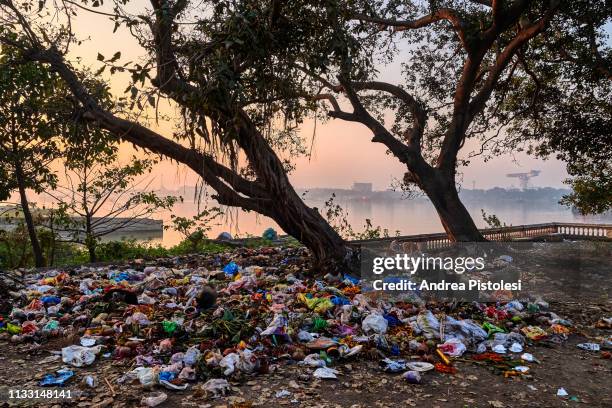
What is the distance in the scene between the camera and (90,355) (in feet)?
12.3

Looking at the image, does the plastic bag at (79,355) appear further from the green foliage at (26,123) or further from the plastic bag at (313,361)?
the green foliage at (26,123)

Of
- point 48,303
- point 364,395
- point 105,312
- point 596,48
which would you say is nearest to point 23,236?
point 48,303

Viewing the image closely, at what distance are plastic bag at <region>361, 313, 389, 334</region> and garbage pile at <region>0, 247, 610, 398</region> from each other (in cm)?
1

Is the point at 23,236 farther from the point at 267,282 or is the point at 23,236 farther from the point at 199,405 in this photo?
the point at 199,405

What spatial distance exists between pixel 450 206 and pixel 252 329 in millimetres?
5558

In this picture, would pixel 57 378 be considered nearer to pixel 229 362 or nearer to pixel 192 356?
pixel 192 356

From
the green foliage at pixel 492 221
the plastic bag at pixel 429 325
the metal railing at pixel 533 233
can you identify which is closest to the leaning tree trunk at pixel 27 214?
the metal railing at pixel 533 233

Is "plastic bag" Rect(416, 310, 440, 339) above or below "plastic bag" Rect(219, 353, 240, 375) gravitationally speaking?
above

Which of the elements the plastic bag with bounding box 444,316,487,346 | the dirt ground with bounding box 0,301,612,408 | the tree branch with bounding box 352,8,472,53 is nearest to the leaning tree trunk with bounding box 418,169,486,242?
the tree branch with bounding box 352,8,472,53

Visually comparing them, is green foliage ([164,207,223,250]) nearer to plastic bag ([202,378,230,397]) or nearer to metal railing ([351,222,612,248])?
metal railing ([351,222,612,248])

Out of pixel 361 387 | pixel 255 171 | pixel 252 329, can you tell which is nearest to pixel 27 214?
pixel 255 171

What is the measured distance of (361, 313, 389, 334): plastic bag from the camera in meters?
4.29

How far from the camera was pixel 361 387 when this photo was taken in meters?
3.33

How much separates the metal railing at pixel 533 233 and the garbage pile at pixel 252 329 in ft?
17.9
